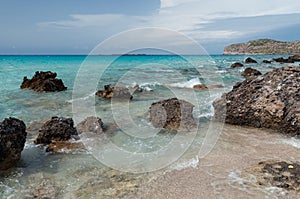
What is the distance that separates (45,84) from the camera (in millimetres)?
16797

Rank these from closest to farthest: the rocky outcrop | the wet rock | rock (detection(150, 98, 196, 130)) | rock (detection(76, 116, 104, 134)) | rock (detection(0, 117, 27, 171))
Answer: the wet rock
rock (detection(0, 117, 27, 171))
rock (detection(76, 116, 104, 134))
rock (detection(150, 98, 196, 130))
the rocky outcrop

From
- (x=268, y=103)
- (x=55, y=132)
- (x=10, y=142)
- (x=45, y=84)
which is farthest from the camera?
(x=45, y=84)

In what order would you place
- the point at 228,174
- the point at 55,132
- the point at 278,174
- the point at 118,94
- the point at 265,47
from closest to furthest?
the point at 278,174 → the point at 228,174 → the point at 55,132 → the point at 118,94 → the point at 265,47

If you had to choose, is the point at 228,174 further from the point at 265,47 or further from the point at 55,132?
the point at 265,47

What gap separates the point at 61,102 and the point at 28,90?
5.88m

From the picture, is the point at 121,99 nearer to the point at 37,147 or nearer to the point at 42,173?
the point at 37,147

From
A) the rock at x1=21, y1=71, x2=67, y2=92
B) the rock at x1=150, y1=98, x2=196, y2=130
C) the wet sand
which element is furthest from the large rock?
the rock at x1=21, y1=71, x2=67, y2=92

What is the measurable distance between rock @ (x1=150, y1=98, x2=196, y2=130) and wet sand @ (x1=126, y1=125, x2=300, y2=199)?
55.8 inches

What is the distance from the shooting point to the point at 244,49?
15100 centimetres

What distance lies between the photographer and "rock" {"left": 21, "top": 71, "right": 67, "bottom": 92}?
16.9m

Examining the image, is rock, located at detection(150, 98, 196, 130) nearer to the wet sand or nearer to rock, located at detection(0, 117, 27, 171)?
the wet sand

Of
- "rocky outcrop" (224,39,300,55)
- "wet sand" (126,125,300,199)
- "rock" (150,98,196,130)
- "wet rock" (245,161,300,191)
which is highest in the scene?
"rocky outcrop" (224,39,300,55)

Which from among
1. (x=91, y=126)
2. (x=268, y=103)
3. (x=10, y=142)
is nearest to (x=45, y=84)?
(x=91, y=126)

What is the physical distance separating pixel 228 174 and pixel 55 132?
15.5ft
